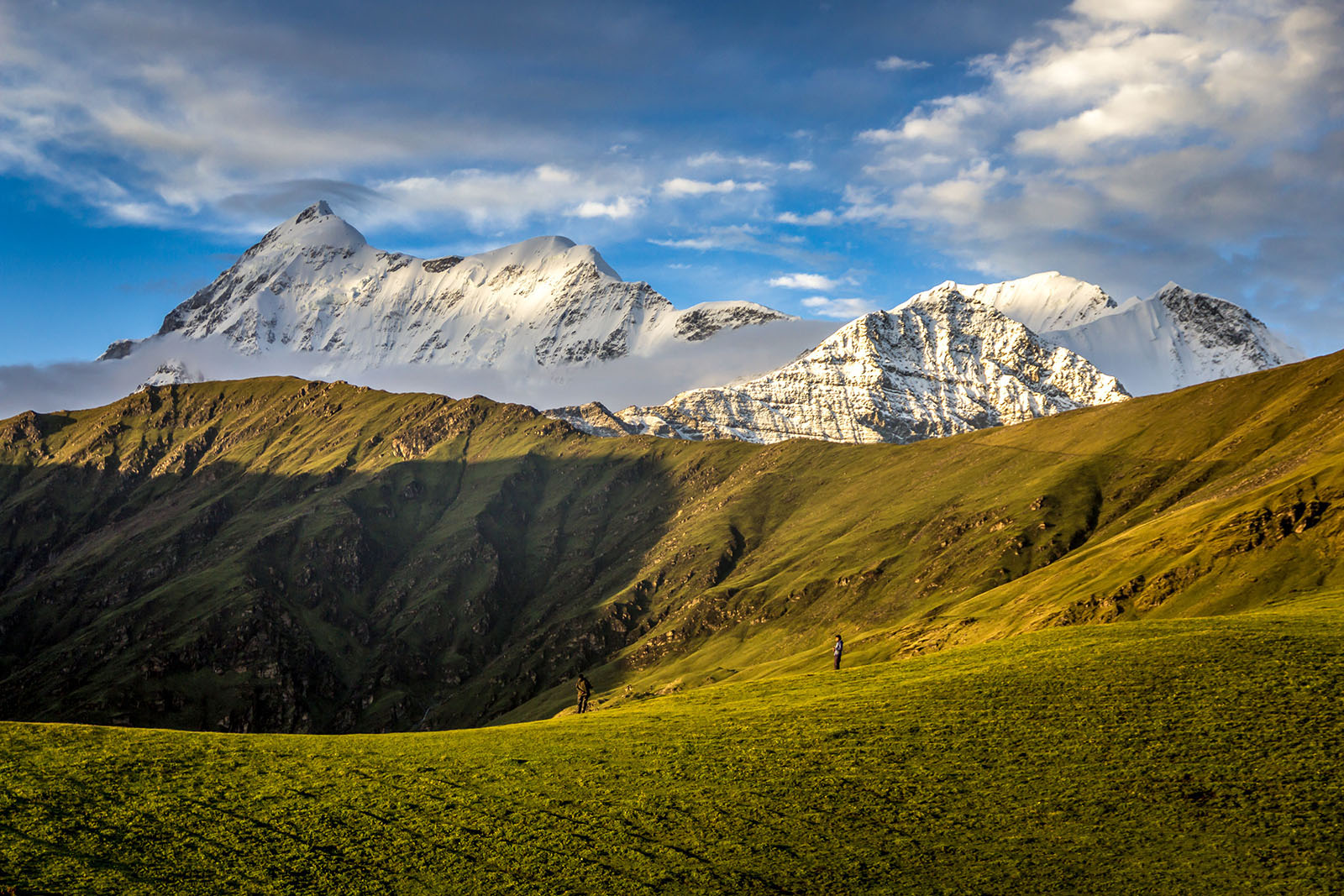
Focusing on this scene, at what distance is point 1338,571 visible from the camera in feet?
315

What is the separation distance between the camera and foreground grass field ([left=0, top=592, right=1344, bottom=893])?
35.7 meters

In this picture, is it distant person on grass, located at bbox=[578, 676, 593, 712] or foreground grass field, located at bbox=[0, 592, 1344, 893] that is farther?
distant person on grass, located at bbox=[578, 676, 593, 712]

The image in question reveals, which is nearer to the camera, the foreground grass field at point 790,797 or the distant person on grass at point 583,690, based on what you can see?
the foreground grass field at point 790,797

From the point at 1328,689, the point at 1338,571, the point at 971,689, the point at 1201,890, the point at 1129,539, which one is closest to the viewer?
the point at 1201,890

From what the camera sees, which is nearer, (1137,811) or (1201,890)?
(1201,890)

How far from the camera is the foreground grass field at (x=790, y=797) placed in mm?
35688

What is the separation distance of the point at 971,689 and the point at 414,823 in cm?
3336

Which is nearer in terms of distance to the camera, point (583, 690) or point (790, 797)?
point (790, 797)

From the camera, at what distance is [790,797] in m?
43.4

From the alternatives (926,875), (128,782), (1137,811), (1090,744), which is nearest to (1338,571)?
(1090,744)

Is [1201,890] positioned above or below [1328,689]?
below

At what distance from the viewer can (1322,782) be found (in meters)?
39.4

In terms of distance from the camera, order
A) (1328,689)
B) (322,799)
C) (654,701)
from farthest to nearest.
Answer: (654,701)
(1328,689)
(322,799)

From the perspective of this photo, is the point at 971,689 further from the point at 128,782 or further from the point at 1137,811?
the point at 128,782
